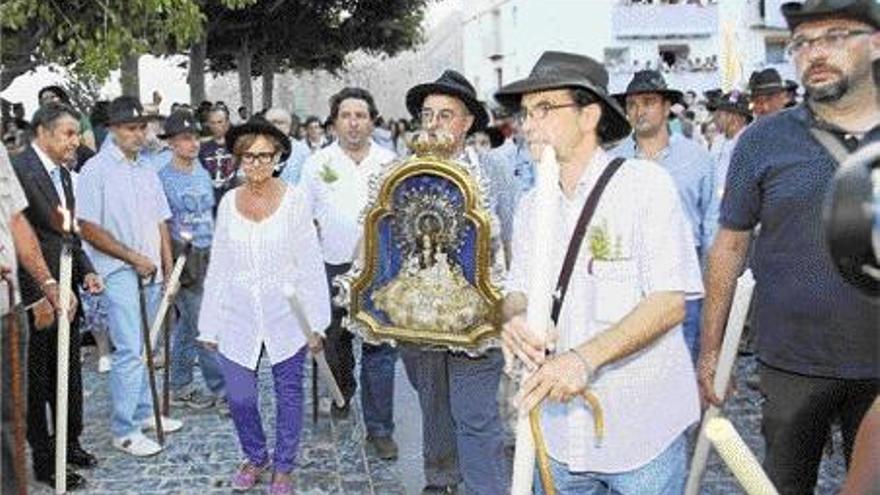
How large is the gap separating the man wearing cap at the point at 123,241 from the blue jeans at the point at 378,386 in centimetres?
120

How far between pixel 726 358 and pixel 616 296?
718mm

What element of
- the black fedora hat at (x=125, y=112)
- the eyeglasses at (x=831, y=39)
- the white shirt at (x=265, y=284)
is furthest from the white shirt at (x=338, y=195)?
the eyeglasses at (x=831, y=39)

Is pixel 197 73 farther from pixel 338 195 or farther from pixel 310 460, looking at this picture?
pixel 310 460

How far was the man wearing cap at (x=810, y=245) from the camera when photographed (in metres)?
3.40

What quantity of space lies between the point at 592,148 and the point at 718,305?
2.93 feet

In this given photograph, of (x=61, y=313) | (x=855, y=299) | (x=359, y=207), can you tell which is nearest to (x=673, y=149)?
(x=359, y=207)

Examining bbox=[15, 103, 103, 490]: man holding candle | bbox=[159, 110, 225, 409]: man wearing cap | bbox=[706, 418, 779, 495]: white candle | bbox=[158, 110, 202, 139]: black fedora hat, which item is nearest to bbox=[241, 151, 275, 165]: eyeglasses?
bbox=[15, 103, 103, 490]: man holding candle

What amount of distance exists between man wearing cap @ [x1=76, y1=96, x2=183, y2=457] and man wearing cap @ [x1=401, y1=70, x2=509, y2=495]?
66.3 inches

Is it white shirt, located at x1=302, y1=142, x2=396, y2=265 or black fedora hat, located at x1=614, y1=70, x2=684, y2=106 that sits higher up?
black fedora hat, located at x1=614, y1=70, x2=684, y2=106

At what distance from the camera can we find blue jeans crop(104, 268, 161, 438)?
6.22 m

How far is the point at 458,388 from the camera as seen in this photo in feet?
16.0

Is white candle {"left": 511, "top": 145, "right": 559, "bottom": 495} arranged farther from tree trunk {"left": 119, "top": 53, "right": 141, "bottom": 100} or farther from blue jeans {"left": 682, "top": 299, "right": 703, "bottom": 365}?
tree trunk {"left": 119, "top": 53, "right": 141, "bottom": 100}

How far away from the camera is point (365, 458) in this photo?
20.1ft

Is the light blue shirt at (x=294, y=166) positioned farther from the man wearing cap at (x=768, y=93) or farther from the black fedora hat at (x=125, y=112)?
the man wearing cap at (x=768, y=93)
